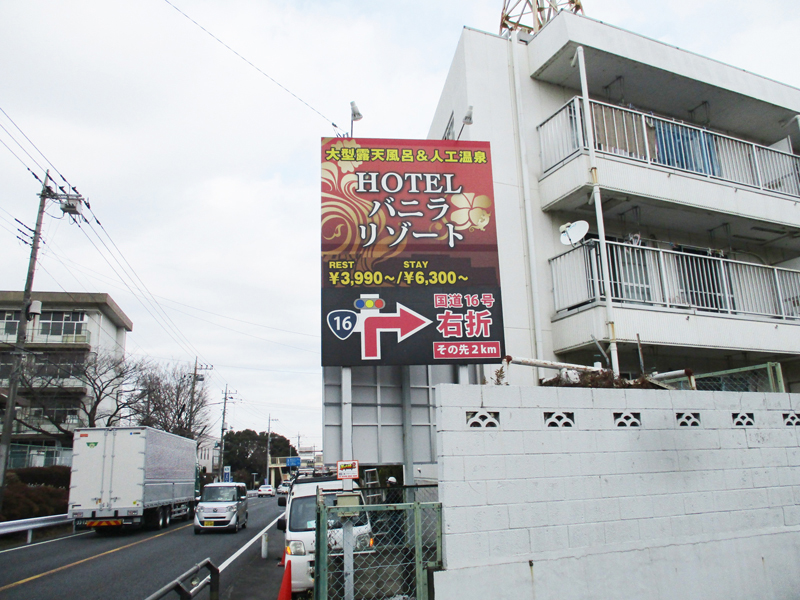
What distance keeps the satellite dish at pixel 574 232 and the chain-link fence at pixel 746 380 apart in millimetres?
3248

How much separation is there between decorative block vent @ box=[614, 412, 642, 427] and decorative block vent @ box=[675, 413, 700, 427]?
552mm

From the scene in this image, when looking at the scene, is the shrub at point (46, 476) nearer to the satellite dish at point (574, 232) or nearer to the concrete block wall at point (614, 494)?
the satellite dish at point (574, 232)

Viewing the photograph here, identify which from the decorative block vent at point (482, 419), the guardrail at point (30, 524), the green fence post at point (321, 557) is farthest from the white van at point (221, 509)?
the decorative block vent at point (482, 419)

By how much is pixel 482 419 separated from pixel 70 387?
3655 cm

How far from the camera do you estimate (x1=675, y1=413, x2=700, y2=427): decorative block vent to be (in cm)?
632

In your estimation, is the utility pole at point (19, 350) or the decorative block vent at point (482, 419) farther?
the utility pole at point (19, 350)

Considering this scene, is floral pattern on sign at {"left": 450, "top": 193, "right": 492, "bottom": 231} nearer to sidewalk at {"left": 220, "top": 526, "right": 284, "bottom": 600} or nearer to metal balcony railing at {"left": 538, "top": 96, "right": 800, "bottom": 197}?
metal balcony railing at {"left": 538, "top": 96, "right": 800, "bottom": 197}

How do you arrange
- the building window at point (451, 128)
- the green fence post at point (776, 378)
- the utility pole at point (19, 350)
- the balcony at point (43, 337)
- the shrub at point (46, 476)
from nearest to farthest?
the green fence post at point (776, 378) < the building window at point (451, 128) < the utility pole at point (19, 350) < the shrub at point (46, 476) < the balcony at point (43, 337)

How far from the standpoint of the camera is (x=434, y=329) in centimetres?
848

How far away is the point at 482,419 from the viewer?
17.6 feet

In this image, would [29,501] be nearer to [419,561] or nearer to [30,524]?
[30,524]

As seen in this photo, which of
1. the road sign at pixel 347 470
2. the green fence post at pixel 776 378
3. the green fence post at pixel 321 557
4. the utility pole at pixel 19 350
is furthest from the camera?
the utility pole at pixel 19 350

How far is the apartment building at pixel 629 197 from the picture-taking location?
36.1 feet

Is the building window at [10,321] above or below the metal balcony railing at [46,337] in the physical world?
above
